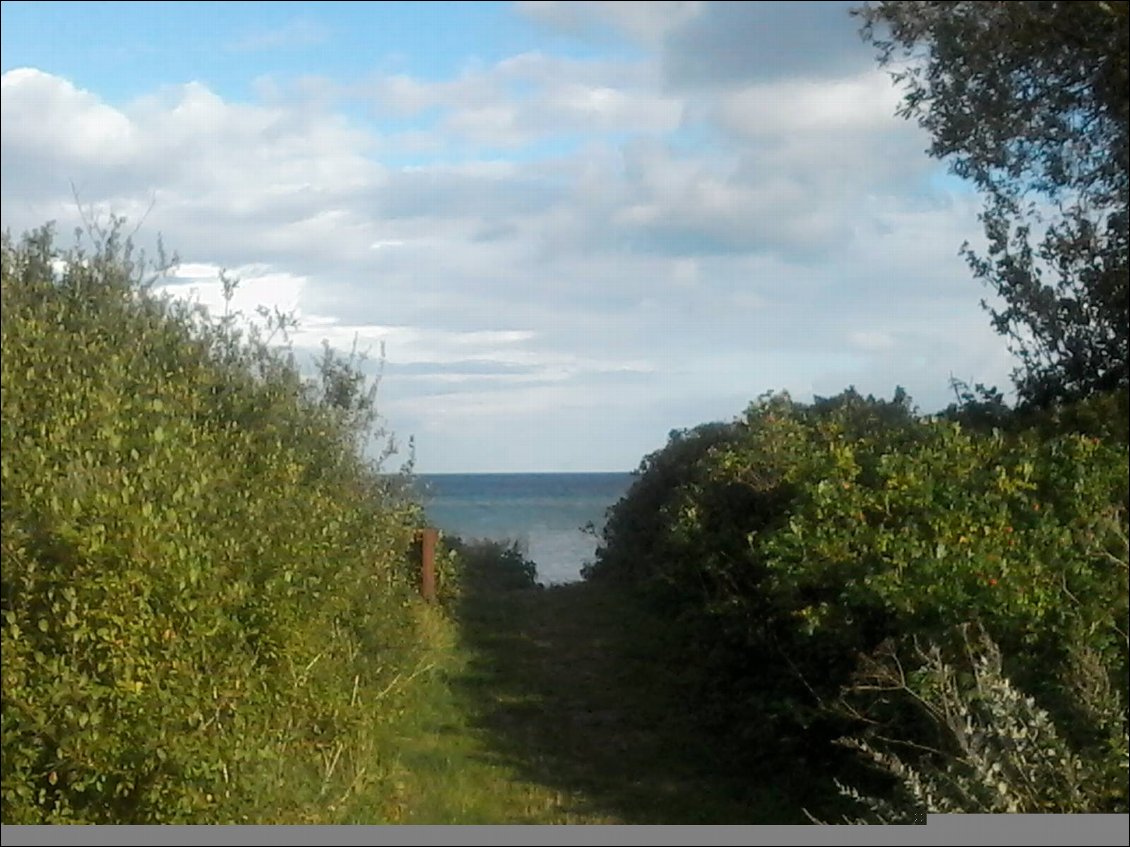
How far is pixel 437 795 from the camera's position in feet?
24.7

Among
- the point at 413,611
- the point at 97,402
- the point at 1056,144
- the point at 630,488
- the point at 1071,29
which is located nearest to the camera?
the point at 97,402

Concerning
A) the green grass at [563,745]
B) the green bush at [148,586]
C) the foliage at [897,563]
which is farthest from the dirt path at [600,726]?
the green bush at [148,586]

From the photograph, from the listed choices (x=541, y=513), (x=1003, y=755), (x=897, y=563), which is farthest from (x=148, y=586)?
(x=541, y=513)

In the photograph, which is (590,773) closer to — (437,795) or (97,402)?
(437,795)

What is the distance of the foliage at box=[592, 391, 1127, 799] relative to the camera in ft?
19.4

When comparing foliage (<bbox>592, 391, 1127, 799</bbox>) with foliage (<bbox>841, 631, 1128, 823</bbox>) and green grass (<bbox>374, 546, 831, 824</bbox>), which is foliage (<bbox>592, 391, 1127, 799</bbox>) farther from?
green grass (<bbox>374, 546, 831, 824</bbox>)

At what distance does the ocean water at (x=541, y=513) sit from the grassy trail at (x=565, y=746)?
2252 mm

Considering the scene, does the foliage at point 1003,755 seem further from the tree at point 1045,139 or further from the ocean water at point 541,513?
the ocean water at point 541,513

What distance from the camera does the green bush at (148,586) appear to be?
5746 millimetres

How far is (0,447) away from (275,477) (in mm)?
1948

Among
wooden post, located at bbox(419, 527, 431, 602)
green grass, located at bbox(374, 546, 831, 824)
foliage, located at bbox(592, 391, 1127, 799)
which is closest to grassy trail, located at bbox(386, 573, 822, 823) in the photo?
green grass, located at bbox(374, 546, 831, 824)

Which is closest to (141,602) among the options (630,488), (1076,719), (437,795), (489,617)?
(437,795)

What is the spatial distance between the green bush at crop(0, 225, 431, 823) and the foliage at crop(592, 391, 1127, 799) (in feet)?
8.16

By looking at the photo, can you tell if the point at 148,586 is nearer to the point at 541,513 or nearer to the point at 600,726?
the point at 600,726
